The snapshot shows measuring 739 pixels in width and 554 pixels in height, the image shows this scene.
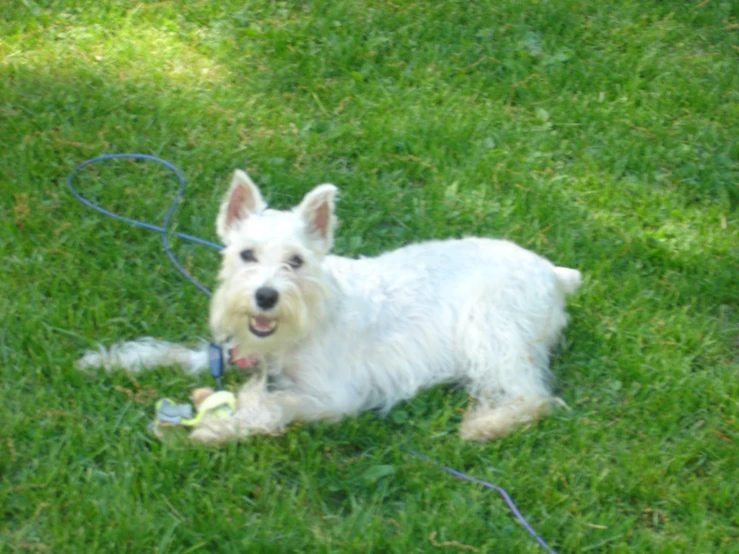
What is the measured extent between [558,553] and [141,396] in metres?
2.06

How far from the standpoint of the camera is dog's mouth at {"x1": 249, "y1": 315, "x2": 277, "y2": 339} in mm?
4258

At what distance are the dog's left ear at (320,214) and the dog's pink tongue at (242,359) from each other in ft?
2.12

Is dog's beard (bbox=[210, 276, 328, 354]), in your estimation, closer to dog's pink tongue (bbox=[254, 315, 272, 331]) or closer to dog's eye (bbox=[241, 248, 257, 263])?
Result: dog's pink tongue (bbox=[254, 315, 272, 331])

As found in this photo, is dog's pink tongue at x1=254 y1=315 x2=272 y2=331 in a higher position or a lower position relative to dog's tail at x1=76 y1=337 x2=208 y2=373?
higher

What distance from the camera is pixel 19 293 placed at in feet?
16.4

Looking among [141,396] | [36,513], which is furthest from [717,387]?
[36,513]

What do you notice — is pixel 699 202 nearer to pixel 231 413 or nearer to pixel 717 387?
pixel 717 387

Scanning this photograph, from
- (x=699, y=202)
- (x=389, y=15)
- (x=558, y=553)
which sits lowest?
(x=558, y=553)

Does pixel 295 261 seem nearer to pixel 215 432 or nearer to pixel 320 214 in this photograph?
pixel 320 214

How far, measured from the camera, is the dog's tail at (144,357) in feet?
15.1

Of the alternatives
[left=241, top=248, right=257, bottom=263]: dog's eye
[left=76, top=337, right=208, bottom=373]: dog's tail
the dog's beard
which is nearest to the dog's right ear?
[left=241, top=248, right=257, bottom=263]: dog's eye

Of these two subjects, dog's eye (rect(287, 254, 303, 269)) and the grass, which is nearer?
the grass

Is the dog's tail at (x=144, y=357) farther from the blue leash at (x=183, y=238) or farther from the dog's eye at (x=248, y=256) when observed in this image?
the dog's eye at (x=248, y=256)

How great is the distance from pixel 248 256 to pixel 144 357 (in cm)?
83
